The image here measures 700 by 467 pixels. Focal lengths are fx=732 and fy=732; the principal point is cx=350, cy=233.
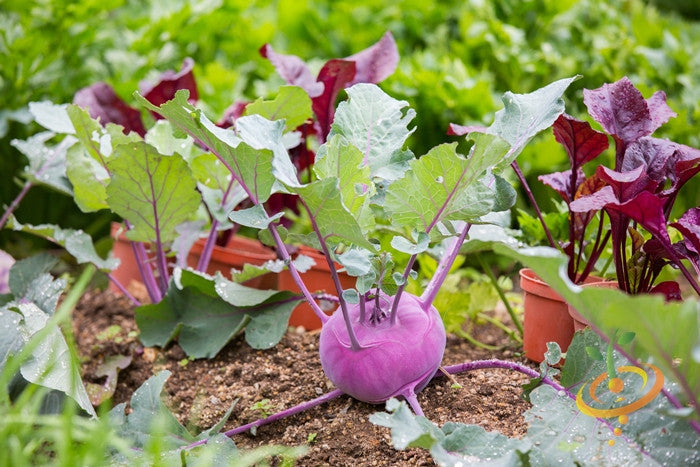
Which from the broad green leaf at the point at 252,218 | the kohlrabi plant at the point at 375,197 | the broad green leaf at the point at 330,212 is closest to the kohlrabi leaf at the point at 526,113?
the kohlrabi plant at the point at 375,197

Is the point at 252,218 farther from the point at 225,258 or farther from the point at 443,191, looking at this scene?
the point at 225,258

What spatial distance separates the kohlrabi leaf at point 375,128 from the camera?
1148 millimetres

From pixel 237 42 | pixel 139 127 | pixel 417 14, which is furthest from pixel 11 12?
pixel 417 14

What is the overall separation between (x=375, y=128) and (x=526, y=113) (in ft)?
0.78

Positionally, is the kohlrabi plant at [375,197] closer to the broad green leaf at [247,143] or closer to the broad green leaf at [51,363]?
the broad green leaf at [247,143]

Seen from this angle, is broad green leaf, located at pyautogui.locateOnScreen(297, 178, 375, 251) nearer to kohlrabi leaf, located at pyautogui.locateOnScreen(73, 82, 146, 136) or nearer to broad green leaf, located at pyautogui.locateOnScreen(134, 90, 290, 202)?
broad green leaf, located at pyautogui.locateOnScreen(134, 90, 290, 202)

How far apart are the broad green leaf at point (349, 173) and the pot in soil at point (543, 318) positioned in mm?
377

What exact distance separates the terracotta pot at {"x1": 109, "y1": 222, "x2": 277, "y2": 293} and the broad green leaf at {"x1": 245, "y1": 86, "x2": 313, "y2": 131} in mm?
A: 408

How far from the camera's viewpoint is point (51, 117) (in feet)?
4.97

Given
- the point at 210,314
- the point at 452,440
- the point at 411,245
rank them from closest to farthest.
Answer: the point at 452,440
the point at 411,245
the point at 210,314

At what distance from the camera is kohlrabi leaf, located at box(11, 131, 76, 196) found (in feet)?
5.26

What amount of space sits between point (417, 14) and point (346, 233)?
2243 millimetres

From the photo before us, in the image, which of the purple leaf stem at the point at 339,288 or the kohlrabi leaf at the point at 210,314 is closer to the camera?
the purple leaf stem at the point at 339,288

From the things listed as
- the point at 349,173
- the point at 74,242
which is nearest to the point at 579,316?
the point at 349,173
